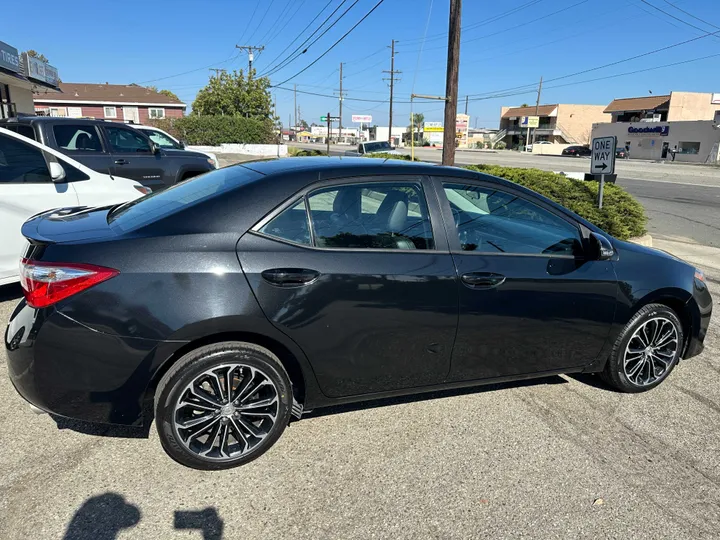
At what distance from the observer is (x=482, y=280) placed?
3152 mm

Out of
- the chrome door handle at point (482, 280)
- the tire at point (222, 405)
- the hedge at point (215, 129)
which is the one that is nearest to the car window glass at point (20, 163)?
the tire at point (222, 405)

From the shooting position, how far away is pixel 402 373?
313 centimetres

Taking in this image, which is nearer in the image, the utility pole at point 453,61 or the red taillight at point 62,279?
the red taillight at point 62,279

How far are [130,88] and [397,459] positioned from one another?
59542 mm

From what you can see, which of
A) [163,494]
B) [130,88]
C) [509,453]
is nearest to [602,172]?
[509,453]

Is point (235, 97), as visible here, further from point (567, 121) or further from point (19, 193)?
point (567, 121)

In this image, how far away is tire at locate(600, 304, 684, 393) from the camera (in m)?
3.70

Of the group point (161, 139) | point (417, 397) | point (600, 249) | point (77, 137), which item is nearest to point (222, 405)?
point (417, 397)

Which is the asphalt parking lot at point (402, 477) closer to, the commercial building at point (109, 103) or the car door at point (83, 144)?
the car door at point (83, 144)

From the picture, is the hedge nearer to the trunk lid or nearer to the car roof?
the trunk lid

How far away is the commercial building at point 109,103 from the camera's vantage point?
47.5 metres

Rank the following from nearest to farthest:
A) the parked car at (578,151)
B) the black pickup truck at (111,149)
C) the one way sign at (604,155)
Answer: the one way sign at (604,155), the black pickup truck at (111,149), the parked car at (578,151)

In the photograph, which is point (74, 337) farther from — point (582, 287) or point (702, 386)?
point (702, 386)

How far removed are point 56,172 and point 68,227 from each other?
8.90ft
